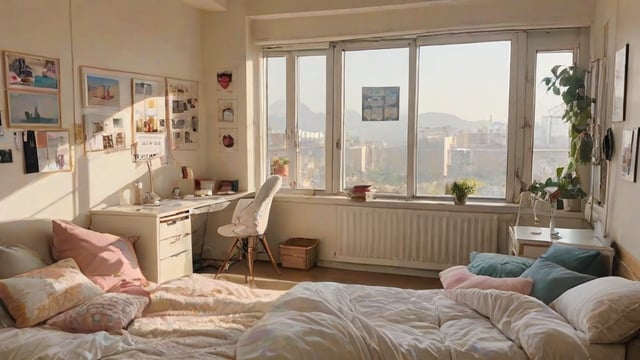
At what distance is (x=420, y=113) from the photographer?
4.94m

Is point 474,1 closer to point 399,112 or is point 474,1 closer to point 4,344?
point 399,112

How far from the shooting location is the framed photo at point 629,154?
2.71 m

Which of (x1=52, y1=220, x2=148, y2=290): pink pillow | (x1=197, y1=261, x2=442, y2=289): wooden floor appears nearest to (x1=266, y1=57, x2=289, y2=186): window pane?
(x1=197, y1=261, x2=442, y2=289): wooden floor

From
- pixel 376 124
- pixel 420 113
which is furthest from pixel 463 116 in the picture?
pixel 376 124

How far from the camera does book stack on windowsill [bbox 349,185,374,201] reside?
495cm

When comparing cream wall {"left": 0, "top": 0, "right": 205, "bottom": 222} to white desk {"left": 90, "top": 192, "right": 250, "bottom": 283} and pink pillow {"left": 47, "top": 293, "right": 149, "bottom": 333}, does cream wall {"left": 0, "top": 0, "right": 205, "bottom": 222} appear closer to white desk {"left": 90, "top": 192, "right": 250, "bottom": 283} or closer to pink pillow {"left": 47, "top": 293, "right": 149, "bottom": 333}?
white desk {"left": 90, "top": 192, "right": 250, "bottom": 283}

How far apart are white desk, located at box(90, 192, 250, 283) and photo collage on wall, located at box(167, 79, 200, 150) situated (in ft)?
3.57

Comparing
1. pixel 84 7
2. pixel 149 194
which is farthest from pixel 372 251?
pixel 84 7

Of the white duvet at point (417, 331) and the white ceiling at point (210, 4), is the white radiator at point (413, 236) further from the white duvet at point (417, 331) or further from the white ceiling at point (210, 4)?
the white ceiling at point (210, 4)

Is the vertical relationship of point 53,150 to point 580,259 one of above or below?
above

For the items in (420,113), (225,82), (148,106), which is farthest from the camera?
(225,82)

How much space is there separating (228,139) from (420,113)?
6.73ft

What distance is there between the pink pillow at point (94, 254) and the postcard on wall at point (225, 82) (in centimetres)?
225

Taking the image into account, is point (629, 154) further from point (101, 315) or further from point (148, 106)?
point (148, 106)
